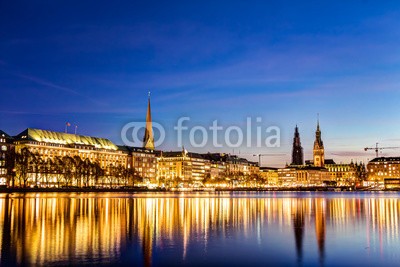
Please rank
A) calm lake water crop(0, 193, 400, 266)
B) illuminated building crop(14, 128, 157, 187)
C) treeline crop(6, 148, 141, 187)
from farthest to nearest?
1. illuminated building crop(14, 128, 157, 187)
2. treeline crop(6, 148, 141, 187)
3. calm lake water crop(0, 193, 400, 266)

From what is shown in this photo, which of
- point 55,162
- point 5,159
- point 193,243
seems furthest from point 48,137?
point 193,243

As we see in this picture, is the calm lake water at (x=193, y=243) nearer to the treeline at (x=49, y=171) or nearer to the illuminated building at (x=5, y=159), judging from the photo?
the treeline at (x=49, y=171)

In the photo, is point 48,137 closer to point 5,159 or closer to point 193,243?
point 5,159

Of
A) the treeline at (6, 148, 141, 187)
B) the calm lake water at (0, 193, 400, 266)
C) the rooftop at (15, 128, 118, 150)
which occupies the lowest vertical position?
the calm lake water at (0, 193, 400, 266)

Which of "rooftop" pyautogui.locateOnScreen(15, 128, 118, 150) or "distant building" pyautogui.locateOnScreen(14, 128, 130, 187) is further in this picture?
"rooftop" pyautogui.locateOnScreen(15, 128, 118, 150)

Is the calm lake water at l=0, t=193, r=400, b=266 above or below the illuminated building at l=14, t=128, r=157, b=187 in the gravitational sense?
below

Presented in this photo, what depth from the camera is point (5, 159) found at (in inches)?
5581

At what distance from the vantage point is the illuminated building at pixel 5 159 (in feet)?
442

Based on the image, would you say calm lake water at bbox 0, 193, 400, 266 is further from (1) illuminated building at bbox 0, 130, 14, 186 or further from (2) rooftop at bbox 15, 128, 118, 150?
(2) rooftop at bbox 15, 128, 118, 150

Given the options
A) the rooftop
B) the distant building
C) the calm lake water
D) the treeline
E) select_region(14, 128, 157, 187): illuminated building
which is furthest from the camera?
the rooftop

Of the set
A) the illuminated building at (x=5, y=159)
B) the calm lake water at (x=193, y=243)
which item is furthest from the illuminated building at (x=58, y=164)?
the calm lake water at (x=193, y=243)

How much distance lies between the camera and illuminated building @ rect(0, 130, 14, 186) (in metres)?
135

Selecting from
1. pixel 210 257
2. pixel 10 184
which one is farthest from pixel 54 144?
pixel 210 257

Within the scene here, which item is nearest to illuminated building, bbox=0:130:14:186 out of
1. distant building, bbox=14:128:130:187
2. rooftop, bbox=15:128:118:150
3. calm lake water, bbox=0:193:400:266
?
distant building, bbox=14:128:130:187
